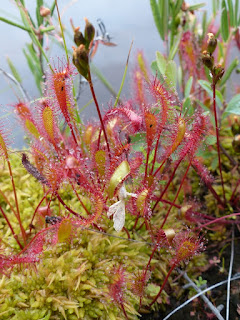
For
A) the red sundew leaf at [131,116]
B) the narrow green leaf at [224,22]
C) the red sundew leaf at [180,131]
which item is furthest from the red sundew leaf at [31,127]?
the narrow green leaf at [224,22]

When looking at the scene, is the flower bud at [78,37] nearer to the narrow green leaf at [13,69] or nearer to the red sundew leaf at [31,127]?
the red sundew leaf at [31,127]

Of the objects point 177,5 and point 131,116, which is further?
point 177,5

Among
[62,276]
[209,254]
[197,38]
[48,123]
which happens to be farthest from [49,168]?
[197,38]

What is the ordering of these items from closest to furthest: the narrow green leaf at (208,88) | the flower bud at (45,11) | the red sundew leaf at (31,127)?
the red sundew leaf at (31,127)
the narrow green leaf at (208,88)
the flower bud at (45,11)

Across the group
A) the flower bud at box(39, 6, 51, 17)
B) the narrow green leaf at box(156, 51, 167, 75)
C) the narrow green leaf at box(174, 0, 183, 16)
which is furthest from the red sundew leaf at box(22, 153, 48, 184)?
the narrow green leaf at box(174, 0, 183, 16)

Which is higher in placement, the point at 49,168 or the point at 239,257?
the point at 49,168

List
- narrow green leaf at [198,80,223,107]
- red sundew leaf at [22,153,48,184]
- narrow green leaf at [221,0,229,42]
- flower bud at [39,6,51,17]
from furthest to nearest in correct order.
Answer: narrow green leaf at [221,0,229,42]
flower bud at [39,6,51,17]
narrow green leaf at [198,80,223,107]
red sundew leaf at [22,153,48,184]

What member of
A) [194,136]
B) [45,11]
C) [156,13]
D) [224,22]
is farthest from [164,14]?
[194,136]

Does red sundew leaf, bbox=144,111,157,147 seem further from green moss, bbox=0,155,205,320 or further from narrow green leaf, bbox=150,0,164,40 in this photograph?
narrow green leaf, bbox=150,0,164,40

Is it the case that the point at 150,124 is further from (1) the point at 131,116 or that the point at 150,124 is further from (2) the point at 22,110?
(2) the point at 22,110

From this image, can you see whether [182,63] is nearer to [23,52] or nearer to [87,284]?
[23,52]

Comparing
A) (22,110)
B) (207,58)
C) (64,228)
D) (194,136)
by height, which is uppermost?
(207,58)
